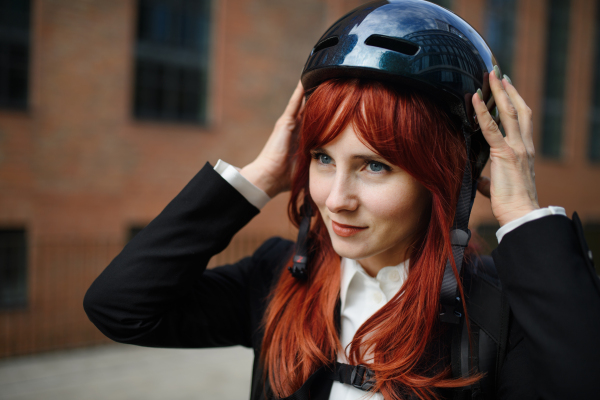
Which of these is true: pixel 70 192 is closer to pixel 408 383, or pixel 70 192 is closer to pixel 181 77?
pixel 181 77

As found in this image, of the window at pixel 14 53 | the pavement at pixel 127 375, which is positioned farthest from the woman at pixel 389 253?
the window at pixel 14 53

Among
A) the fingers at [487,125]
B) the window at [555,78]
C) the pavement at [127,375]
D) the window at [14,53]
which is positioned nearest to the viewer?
the fingers at [487,125]

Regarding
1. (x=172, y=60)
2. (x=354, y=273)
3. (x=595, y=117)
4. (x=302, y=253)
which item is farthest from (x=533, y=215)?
(x=595, y=117)

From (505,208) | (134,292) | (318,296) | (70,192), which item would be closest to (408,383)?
(318,296)

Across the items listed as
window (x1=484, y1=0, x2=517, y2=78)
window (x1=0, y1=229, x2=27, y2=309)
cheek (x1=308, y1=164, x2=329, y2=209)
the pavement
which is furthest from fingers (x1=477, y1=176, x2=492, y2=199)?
window (x1=484, y1=0, x2=517, y2=78)

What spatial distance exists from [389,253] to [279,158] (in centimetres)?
58

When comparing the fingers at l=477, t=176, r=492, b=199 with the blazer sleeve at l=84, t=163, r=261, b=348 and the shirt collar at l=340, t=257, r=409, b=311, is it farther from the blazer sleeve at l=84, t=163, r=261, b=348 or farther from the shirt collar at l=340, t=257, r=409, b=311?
the blazer sleeve at l=84, t=163, r=261, b=348

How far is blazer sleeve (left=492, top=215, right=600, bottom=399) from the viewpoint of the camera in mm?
1133

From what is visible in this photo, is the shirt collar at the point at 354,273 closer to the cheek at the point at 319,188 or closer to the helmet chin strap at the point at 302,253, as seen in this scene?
the helmet chin strap at the point at 302,253

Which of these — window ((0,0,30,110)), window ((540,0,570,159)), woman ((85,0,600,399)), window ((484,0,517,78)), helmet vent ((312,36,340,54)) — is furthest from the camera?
window ((540,0,570,159))

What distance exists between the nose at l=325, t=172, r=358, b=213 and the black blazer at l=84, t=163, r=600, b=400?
429 millimetres

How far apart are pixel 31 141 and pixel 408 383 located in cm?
791

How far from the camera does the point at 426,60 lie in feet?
4.58

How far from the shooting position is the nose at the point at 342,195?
1.41 meters
